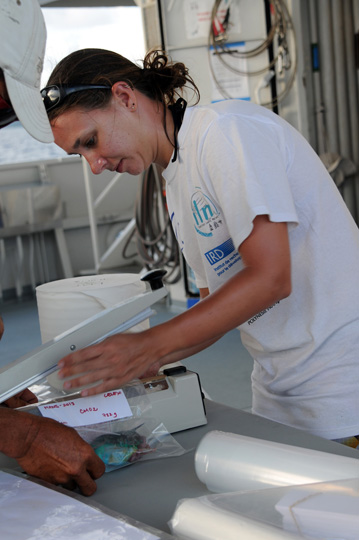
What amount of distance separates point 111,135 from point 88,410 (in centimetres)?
50

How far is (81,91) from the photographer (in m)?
1.16

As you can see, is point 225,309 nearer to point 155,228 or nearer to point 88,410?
point 88,410

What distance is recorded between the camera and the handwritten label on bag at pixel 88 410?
1.09 meters

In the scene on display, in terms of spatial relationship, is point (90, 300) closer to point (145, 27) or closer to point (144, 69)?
point (144, 69)

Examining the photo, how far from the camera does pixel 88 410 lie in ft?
3.59

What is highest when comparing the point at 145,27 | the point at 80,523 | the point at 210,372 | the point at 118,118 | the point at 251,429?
the point at 145,27

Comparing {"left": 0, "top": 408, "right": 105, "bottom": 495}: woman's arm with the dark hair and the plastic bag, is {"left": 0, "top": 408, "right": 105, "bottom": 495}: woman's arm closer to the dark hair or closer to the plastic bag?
the plastic bag

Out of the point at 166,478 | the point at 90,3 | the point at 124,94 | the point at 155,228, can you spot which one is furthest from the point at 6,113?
the point at 90,3

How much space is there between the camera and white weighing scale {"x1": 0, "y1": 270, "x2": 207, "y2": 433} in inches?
37.8

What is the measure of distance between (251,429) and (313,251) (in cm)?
34

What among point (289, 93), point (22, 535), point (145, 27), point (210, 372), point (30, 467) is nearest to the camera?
point (22, 535)

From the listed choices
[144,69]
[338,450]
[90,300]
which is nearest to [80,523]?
[338,450]

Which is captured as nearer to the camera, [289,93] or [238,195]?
[238,195]

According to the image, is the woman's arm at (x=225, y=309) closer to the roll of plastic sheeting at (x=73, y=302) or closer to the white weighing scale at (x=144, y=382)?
the white weighing scale at (x=144, y=382)
